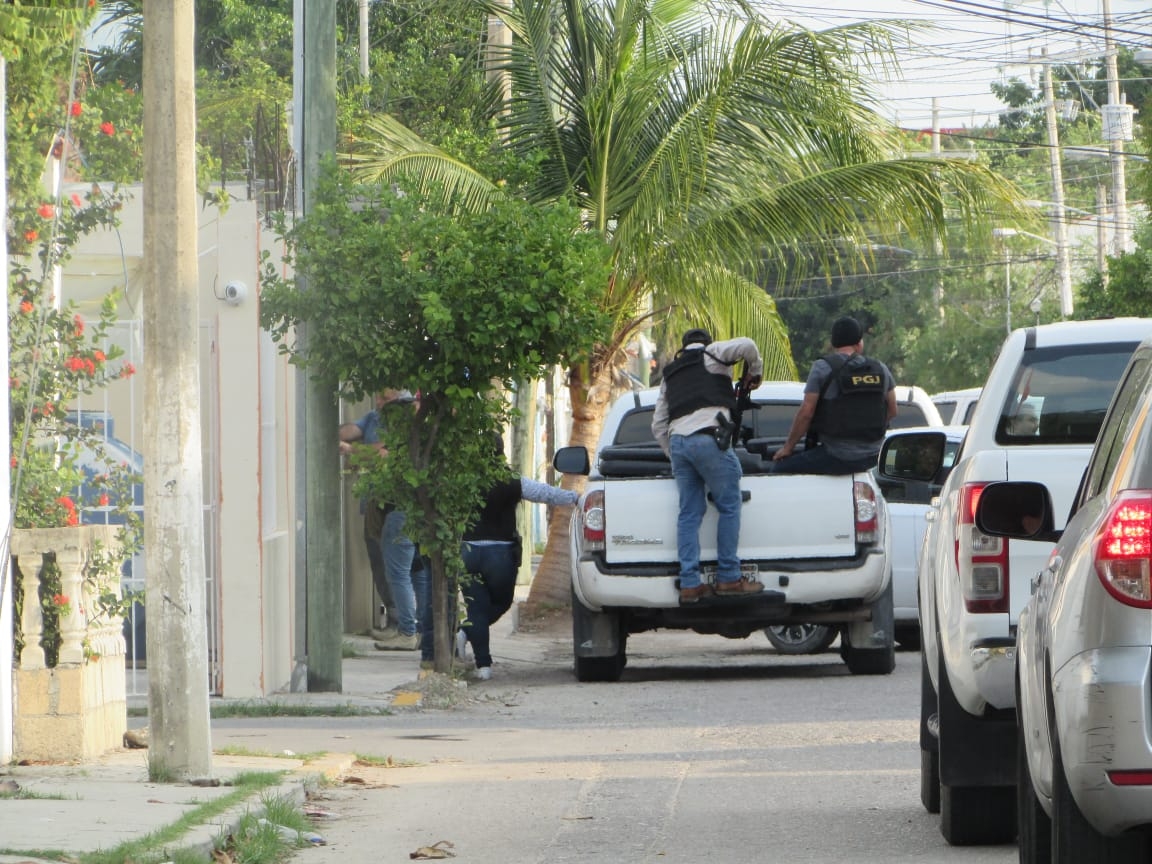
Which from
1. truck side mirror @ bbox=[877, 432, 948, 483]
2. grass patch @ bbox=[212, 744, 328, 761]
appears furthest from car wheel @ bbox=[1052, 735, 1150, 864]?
grass patch @ bbox=[212, 744, 328, 761]

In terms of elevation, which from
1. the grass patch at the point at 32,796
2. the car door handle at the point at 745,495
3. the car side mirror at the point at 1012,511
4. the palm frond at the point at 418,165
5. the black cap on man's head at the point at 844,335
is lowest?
the grass patch at the point at 32,796

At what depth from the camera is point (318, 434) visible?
12.2m

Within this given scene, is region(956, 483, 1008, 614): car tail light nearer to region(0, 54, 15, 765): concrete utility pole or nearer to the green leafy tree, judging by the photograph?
region(0, 54, 15, 765): concrete utility pole

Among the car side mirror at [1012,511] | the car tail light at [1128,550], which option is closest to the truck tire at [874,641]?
the car side mirror at [1012,511]

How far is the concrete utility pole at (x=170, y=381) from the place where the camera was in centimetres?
779

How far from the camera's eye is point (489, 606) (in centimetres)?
1335

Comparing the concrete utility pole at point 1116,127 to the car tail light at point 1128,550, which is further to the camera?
the concrete utility pole at point 1116,127

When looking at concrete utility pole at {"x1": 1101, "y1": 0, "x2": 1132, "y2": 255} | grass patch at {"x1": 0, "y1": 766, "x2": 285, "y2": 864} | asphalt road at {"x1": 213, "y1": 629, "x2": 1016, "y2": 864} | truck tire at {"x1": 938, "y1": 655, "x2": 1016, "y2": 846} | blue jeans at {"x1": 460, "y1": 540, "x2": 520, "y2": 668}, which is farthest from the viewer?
concrete utility pole at {"x1": 1101, "y1": 0, "x2": 1132, "y2": 255}

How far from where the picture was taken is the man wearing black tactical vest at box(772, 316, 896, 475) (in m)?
12.5

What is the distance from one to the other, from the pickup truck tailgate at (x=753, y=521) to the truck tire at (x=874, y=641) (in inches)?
23.1

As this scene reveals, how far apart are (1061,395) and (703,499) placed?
227 inches

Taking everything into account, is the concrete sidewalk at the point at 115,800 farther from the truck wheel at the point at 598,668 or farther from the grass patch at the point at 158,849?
the truck wheel at the point at 598,668

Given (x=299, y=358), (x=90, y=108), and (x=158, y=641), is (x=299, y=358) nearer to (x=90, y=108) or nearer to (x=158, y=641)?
(x=90, y=108)

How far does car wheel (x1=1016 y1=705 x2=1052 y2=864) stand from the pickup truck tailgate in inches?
290
